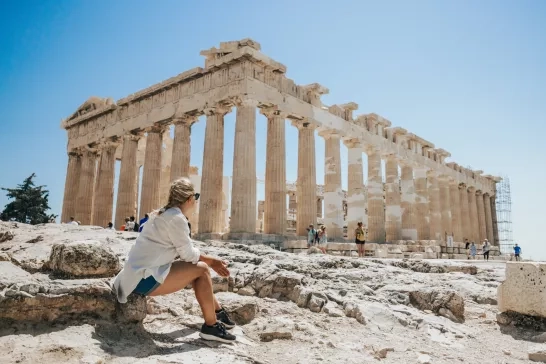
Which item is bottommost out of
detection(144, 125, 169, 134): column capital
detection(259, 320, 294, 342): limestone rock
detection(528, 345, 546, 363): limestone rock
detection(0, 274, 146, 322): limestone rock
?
detection(528, 345, 546, 363): limestone rock

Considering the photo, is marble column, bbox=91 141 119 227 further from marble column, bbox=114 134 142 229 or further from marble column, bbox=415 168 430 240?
marble column, bbox=415 168 430 240

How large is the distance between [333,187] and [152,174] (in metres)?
9.65

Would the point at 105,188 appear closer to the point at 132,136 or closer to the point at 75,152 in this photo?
the point at 132,136

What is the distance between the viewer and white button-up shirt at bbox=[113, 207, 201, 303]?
12.7ft

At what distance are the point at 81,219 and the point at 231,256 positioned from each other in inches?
821

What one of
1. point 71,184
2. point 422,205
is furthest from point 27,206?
point 422,205

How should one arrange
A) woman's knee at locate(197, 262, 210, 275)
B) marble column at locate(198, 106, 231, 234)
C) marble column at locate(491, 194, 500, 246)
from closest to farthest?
woman's knee at locate(197, 262, 210, 275)
marble column at locate(198, 106, 231, 234)
marble column at locate(491, 194, 500, 246)

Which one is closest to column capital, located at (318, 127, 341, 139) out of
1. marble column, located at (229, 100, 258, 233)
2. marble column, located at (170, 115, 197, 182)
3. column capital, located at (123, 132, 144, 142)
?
marble column, located at (229, 100, 258, 233)

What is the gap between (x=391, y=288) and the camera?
24.6ft

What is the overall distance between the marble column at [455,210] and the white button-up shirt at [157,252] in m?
32.7

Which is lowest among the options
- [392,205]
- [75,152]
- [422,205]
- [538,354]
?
[538,354]

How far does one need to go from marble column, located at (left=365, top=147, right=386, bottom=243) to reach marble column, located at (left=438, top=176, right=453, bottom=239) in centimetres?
840

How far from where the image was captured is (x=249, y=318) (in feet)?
16.5

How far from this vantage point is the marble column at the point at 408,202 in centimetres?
2844
